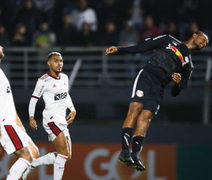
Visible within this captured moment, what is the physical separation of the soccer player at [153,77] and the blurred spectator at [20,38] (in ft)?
18.8

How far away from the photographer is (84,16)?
14.0m

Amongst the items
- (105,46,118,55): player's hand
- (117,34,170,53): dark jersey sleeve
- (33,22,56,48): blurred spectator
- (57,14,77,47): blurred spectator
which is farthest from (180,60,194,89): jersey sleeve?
(33,22,56,48): blurred spectator

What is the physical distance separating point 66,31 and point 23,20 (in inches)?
45.1

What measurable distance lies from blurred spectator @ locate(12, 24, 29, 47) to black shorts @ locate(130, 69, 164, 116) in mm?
5797

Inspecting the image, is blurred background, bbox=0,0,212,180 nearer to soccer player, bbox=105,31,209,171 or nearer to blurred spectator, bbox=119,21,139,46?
blurred spectator, bbox=119,21,139,46

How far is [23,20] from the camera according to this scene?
555 inches

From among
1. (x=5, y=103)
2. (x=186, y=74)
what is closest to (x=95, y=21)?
(x=186, y=74)

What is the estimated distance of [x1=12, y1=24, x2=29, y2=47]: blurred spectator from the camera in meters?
13.7

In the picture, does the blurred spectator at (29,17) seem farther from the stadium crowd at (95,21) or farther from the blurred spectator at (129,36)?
the blurred spectator at (129,36)

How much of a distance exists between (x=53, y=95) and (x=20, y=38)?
15.0ft

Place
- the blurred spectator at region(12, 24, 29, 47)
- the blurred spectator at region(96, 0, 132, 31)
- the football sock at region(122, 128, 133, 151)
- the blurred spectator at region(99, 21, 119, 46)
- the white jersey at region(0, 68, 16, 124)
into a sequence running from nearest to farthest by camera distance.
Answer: the white jersey at region(0, 68, 16, 124) → the football sock at region(122, 128, 133, 151) → the blurred spectator at region(99, 21, 119, 46) → the blurred spectator at region(12, 24, 29, 47) → the blurred spectator at region(96, 0, 132, 31)

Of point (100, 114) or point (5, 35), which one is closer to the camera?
point (5, 35)

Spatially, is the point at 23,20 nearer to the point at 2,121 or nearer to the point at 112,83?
the point at 112,83

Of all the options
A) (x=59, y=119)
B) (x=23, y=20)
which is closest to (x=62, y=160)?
(x=59, y=119)
